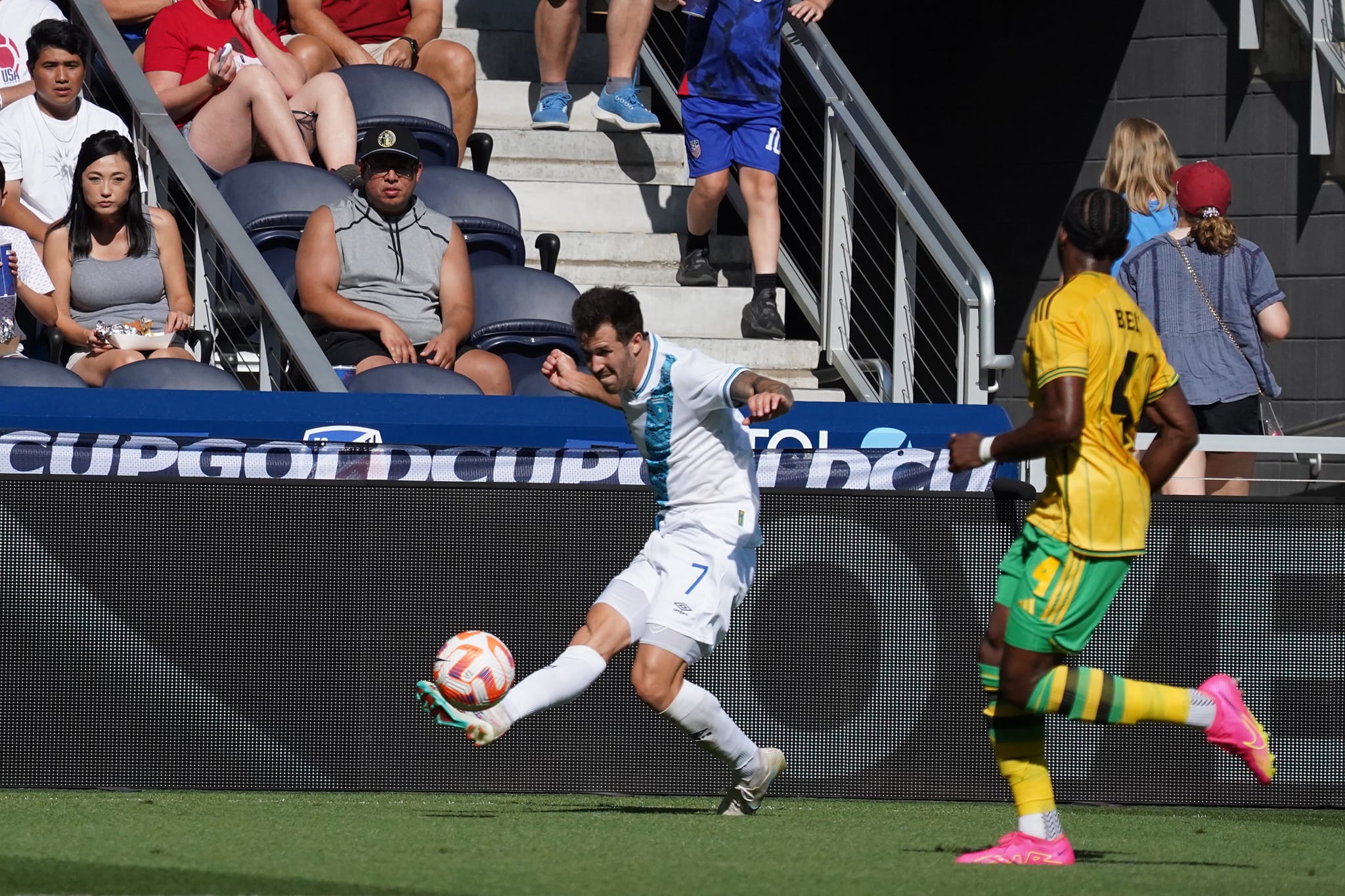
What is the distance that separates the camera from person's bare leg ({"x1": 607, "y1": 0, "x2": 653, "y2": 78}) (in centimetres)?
1196

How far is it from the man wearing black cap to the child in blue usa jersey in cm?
184

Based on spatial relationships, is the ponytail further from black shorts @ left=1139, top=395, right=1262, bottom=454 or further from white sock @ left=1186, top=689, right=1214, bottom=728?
white sock @ left=1186, top=689, right=1214, bottom=728

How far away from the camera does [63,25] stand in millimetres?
10305

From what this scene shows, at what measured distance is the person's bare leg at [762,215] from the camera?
36.7 ft

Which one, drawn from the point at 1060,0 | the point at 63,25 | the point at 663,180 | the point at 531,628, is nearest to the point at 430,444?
Answer: the point at 531,628

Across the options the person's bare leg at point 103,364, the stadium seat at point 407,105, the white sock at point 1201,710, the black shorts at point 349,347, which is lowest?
the white sock at point 1201,710

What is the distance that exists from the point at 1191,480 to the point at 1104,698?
2.67 m

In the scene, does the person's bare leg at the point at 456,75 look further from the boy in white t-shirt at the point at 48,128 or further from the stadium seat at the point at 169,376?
the stadium seat at the point at 169,376

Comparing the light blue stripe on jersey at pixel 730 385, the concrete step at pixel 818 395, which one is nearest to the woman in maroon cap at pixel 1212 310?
the concrete step at pixel 818 395

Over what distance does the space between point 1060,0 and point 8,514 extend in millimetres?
9255

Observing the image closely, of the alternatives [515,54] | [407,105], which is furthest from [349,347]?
[515,54]

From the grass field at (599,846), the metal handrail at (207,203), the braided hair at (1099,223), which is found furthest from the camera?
the metal handrail at (207,203)

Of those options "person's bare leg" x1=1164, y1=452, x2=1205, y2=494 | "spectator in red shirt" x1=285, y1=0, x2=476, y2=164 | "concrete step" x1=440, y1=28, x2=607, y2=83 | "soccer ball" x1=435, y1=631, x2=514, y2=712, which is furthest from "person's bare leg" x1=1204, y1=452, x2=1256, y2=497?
"concrete step" x1=440, y1=28, x2=607, y2=83

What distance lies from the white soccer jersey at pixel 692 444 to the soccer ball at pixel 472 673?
2.47ft
